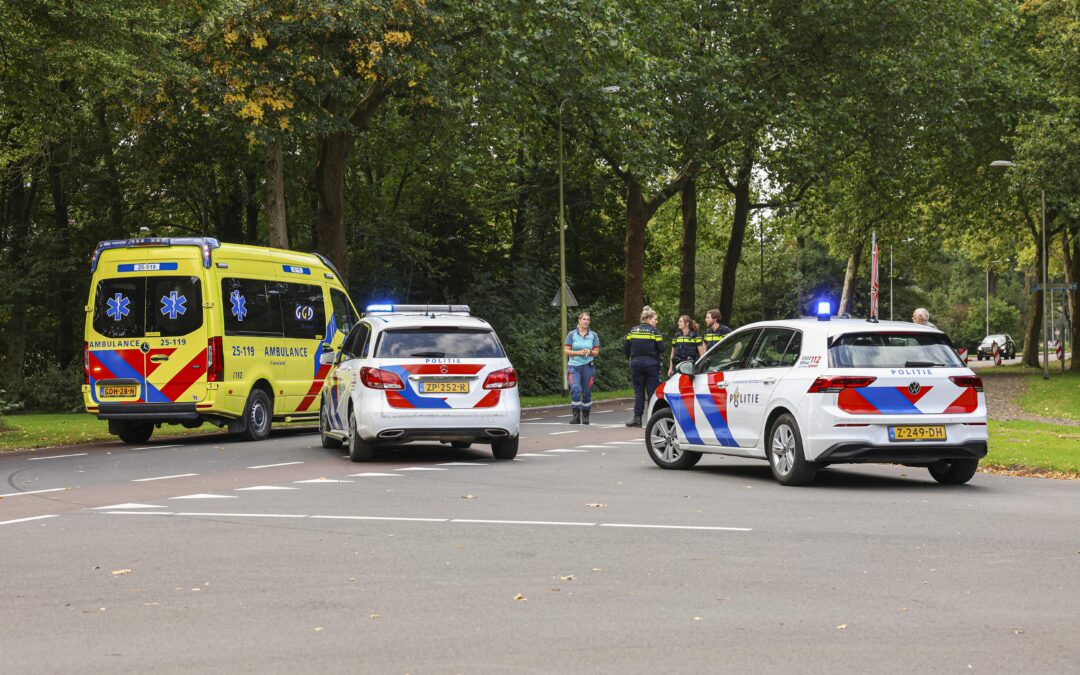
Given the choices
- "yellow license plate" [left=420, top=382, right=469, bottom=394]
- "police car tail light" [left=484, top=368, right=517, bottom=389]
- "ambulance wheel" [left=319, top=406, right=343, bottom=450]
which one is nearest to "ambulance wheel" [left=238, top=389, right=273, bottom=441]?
"ambulance wheel" [left=319, top=406, right=343, bottom=450]

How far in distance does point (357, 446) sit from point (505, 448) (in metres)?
1.80

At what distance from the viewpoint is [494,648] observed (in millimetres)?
6152

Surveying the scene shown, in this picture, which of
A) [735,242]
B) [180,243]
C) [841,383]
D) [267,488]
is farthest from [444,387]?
[735,242]

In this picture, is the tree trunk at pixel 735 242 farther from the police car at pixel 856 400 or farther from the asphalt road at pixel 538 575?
the asphalt road at pixel 538 575

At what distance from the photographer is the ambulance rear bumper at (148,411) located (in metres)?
19.8

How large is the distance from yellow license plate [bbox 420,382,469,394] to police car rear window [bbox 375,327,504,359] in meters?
0.33

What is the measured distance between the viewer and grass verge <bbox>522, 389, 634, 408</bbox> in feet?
106

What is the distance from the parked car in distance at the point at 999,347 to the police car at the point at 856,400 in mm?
61929

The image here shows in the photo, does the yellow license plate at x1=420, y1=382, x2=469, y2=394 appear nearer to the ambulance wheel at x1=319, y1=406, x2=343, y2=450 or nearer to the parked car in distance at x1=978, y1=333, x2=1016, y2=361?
the ambulance wheel at x1=319, y1=406, x2=343, y2=450

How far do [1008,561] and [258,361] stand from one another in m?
14.5

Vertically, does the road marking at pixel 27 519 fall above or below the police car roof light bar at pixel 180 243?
below

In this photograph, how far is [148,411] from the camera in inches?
780

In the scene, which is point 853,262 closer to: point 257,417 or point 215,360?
point 257,417

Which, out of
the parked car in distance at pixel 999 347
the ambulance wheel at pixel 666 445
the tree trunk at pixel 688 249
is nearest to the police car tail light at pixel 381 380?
the ambulance wheel at pixel 666 445
